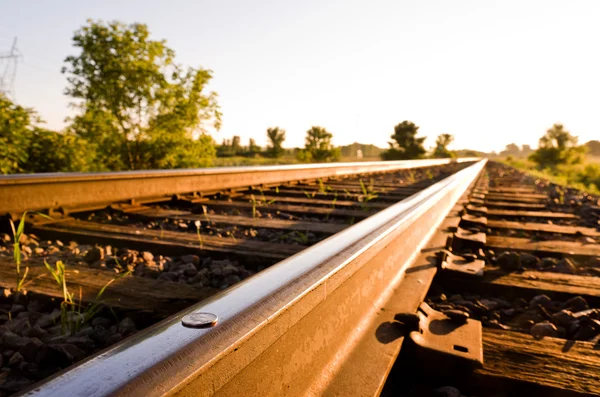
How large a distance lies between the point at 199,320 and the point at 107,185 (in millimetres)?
3072

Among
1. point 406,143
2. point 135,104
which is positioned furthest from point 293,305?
point 406,143

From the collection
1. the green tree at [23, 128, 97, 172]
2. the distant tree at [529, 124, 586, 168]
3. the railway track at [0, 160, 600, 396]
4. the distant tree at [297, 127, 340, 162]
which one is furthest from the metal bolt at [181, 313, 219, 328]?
the distant tree at [529, 124, 586, 168]

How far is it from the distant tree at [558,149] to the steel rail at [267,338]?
81.8 metres

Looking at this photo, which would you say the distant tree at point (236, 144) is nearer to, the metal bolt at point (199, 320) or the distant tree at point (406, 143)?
the distant tree at point (406, 143)

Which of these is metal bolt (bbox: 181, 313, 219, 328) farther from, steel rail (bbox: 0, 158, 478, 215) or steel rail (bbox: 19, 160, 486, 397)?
steel rail (bbox: 0, 158, 478, 215)

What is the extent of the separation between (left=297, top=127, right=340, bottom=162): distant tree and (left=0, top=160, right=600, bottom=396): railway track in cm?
3917

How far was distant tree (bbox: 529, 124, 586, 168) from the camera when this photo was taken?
7275 cm

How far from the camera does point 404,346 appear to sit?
45.9 inches

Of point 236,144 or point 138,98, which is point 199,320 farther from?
point 236,144

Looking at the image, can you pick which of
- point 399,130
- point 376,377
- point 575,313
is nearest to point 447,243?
point 575,313

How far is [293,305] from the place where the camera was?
79 centimetres

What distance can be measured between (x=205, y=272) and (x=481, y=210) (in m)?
2.79

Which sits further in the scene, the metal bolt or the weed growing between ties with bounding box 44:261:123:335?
the weed growing between ties with bounding box 44:261:123:335

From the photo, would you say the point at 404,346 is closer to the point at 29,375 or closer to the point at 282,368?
the point at 282,368
